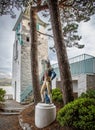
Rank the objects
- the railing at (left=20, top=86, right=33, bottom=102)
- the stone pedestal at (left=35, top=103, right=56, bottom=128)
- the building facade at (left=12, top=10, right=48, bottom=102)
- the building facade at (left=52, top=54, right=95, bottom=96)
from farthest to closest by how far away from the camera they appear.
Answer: the building facade at (left=12, top=10, right=48, bottom=102) < the railing at (left=20, top=86, right=33, bottom=102) < the building facade at (left=52, top=54, right=95, bottom=96) < the stone pedestal at (left=35, top=103, right=56, bottom=128)

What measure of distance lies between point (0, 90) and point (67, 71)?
8775mm

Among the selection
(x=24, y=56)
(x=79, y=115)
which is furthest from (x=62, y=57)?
(x=24, y=56)

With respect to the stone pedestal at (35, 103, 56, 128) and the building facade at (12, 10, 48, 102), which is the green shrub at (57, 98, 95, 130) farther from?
the building facade at (12, 10, 48, 102)

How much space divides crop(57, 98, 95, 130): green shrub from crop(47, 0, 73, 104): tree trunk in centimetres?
102

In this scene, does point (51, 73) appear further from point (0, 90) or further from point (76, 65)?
point (0, 90)

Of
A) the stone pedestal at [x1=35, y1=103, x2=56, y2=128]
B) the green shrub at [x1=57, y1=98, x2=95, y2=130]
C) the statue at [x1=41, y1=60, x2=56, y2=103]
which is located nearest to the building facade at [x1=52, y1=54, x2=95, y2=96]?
the statue at [x1=41, y1=60, x2=56, y2=103]

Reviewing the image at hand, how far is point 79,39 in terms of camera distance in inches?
558

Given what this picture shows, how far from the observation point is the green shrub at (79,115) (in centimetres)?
559

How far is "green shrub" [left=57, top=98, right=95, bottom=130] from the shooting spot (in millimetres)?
5586

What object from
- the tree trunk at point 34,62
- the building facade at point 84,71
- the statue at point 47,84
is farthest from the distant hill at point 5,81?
the statue at point 47,84

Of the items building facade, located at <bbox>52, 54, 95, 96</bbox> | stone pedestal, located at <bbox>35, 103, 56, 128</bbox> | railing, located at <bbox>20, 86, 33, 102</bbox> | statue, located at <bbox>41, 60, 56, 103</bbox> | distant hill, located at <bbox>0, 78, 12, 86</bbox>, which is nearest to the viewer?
stone pedestal, located at <bbox>35, 103, 56, 128</bbox>

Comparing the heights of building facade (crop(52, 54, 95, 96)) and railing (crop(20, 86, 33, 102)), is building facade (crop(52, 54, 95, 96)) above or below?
above

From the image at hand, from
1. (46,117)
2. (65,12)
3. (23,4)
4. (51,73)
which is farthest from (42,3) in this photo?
(46,117)

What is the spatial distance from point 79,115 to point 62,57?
2.46 meters
